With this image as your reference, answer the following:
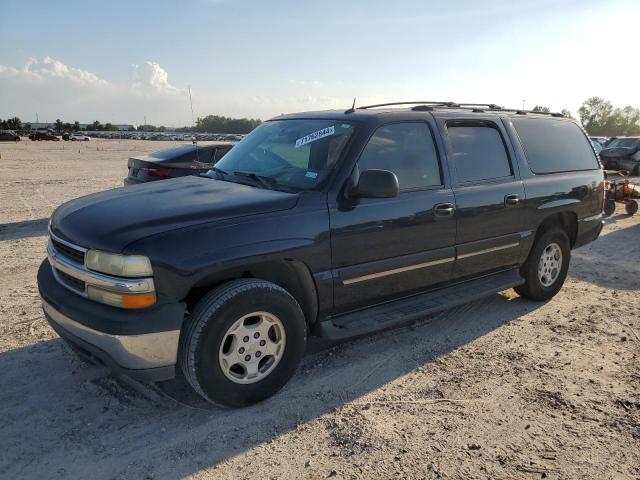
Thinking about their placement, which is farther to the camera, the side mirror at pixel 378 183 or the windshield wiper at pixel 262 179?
the windshield wiper at pixel 262 179

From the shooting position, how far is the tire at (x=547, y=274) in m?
5.19

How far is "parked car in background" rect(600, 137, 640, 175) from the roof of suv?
18.2 meters

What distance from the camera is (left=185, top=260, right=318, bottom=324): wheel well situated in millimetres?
3201

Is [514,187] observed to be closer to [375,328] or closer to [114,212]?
[375,328]

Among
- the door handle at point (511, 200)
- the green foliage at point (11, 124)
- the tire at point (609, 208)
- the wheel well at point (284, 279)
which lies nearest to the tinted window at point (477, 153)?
the door handle at point (511, 200)

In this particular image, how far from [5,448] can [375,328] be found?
95.4 inches

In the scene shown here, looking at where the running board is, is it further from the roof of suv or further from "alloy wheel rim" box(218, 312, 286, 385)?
the roof of suv

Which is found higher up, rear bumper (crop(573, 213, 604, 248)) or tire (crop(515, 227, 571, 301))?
rear bumper (crop(573, 213, 604, 248))

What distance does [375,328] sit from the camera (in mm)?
3713

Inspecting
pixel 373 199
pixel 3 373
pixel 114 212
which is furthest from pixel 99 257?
pixel 373 199

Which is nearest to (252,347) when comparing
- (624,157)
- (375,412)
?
(375,412)

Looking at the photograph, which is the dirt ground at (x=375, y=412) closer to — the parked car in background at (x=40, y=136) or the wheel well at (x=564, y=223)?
the wheel well at (x=564, y=223)

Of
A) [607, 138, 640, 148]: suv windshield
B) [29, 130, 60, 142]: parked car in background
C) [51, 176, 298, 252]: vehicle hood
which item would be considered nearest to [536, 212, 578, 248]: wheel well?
[51, 176, 298, 252]: vehicle hood

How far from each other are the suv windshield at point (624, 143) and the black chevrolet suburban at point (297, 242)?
19150 millimetres
